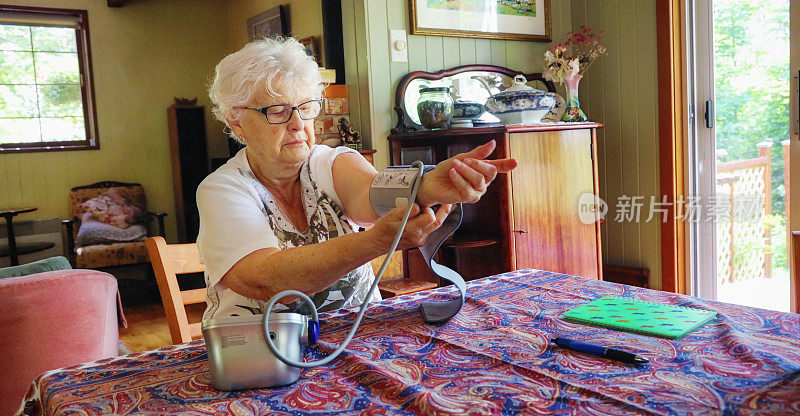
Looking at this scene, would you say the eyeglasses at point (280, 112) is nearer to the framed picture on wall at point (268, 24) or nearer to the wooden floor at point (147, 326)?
the wooden floor at point (147, 326)

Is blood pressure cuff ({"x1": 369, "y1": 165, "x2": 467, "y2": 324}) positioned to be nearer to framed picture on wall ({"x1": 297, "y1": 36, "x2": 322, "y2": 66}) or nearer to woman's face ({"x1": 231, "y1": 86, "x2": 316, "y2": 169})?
woman's face ({"x1": 231, "y1": 86, "x2": 316, "y2": 169})

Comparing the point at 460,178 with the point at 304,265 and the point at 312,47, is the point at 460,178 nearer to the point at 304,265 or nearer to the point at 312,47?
the point at 304,265

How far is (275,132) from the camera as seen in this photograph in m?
1.41

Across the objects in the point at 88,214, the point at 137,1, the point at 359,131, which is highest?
the point at 137,1

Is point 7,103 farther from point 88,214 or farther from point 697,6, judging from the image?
point 697,6

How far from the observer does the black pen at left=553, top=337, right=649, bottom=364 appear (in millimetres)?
852

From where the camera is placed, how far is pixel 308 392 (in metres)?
0.83

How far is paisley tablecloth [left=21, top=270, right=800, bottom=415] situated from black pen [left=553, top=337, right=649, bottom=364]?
0.01 m

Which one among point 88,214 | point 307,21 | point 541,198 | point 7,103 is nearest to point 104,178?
point 88,214

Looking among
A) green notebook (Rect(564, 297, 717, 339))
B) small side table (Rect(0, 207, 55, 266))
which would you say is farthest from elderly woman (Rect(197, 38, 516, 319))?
small side table (Rect(0, 207, 55, 266))

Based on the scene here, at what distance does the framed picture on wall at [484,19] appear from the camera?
124 inches

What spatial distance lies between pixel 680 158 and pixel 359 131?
5.22 ft

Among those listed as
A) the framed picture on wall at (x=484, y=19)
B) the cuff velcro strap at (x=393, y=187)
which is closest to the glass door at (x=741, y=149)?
the framed picture on wall at (x=484, y=19)

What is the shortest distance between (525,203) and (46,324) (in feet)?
6.13
